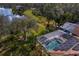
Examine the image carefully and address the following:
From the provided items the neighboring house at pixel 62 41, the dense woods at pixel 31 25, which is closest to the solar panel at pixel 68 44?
the neighboring house at pixel 62 41

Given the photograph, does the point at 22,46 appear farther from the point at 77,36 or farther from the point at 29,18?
the point at 77,36

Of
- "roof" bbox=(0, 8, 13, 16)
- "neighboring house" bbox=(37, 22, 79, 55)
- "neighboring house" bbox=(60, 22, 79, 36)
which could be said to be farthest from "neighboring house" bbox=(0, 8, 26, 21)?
"neighboring house" bbox=(60, 22, 79, 36)

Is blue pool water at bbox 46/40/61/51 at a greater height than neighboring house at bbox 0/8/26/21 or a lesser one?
lesser

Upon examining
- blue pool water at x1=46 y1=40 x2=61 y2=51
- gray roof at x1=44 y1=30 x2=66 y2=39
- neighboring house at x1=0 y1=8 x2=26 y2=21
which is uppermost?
neighboring house at x1=0 y1=8 x2=26 y2=21

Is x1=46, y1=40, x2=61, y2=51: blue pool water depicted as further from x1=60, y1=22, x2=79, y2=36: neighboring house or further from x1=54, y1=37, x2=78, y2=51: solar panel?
x1=60, y1=22, x2=79, y2=36: neighboring house

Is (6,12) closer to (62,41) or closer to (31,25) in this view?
(31,25)

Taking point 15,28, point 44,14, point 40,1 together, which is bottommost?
point 15,28

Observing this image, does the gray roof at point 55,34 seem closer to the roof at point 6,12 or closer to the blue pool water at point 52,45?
the blue pool water at point 52,45

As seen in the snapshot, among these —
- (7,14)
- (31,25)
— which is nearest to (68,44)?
(31,25)

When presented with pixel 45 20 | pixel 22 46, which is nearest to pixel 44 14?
pixel 45 20
